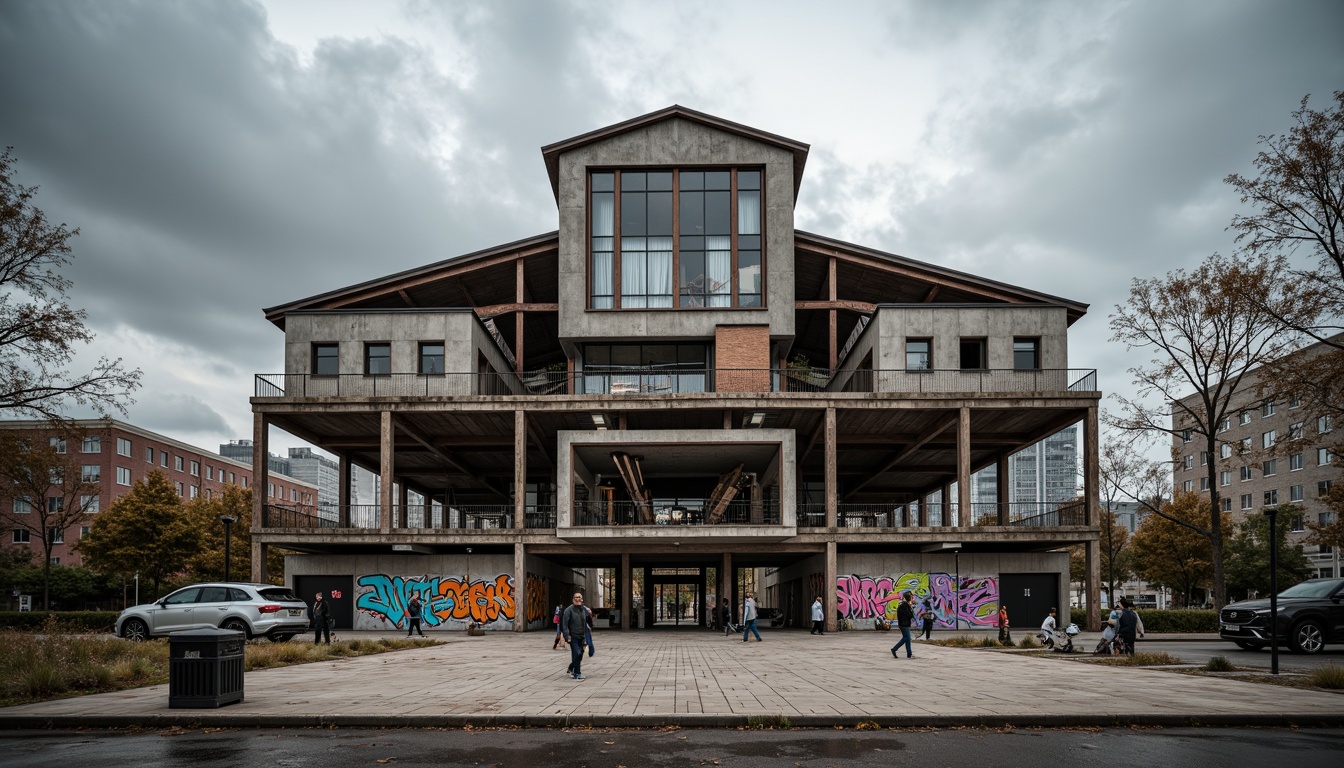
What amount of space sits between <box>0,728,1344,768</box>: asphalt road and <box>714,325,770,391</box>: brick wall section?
30.0 metres

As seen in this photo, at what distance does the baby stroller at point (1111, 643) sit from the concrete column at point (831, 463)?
16326 mm

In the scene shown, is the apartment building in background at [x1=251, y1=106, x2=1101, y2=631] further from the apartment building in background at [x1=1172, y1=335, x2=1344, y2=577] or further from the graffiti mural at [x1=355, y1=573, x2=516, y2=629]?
the apartment building in background at [x1=1172, y1=335, x2=1344, y2=577]

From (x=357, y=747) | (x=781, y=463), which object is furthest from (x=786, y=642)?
(x=357, y=747)

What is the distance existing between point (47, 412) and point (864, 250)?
1274 inches

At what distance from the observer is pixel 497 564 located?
4006cm

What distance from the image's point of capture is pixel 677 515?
4281 cm

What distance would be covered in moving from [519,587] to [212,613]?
1529cm

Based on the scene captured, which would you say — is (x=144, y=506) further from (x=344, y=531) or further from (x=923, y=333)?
(x=923, y=333)

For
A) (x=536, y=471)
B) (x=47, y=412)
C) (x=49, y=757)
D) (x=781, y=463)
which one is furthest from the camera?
(x=536, y=471)

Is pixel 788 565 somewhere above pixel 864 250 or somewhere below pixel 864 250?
below

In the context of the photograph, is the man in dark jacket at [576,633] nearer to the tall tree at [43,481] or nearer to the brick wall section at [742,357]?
the tall tree at [43,481]

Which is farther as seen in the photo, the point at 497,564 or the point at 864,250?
the point at 864,250

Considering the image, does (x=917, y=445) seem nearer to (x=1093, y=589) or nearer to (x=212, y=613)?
(x=1093, y=589)

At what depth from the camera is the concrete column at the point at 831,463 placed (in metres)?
38.9
